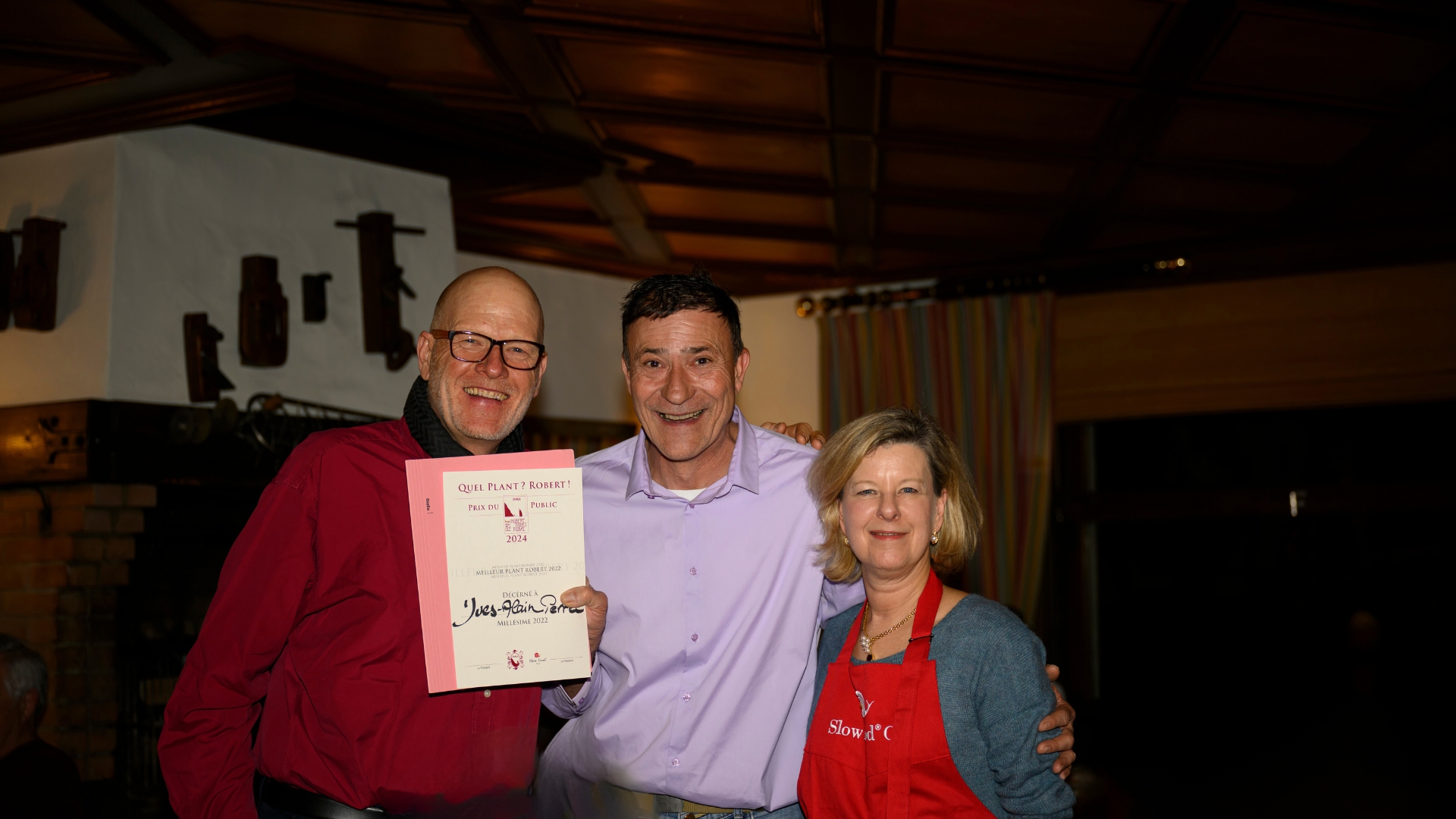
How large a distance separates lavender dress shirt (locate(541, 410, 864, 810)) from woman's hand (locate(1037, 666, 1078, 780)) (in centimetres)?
45

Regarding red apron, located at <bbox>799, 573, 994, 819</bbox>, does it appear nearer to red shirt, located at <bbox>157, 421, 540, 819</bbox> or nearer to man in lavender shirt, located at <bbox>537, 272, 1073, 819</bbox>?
man in lavender shirt, located at <bbox>537, 272, 1073, 819</bbox>

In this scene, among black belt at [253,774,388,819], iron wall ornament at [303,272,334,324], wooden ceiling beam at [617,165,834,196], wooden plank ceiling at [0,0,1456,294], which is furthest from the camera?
wooden ceiling beam at [617,165,834,196]

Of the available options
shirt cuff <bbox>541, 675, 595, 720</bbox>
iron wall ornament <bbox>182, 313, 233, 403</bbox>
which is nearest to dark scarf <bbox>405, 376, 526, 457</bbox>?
shirt cuff <bbox>541, 675, 595, 720</bbox>

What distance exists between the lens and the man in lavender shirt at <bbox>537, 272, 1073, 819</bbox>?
1.93 meters

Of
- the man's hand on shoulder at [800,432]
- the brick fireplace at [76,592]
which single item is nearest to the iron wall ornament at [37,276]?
the brick fireplace at [76,592]

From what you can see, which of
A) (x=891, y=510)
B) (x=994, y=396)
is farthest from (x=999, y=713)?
(x=994, y=396)

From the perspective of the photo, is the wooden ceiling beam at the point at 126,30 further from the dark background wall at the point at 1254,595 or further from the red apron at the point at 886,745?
the dark background wall at the point at 1254,595

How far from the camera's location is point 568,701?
2078 millimetres

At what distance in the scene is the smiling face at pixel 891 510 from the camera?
1.89 m

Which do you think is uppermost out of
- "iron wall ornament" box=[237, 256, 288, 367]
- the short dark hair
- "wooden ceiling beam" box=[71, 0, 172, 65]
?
"wooden ceiling beam" box=[71, 0, 172, 65]

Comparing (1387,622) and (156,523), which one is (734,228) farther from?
(1387,622)

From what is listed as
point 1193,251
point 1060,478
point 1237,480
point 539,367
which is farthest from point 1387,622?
point 539,367

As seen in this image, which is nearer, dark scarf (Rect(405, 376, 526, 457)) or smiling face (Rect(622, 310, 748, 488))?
dark scarf (Rect(405, 376, 526, 457))

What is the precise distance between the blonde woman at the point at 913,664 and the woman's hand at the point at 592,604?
0.44 meters
